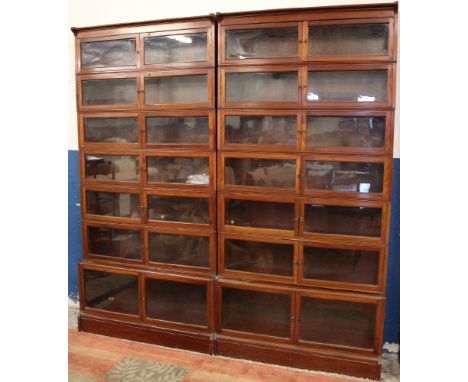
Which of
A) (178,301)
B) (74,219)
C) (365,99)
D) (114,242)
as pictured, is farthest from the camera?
(74,219)

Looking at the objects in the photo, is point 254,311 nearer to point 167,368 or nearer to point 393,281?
point 167,368

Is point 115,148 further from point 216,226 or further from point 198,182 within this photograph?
point 216,226

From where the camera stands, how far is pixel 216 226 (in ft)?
8.87

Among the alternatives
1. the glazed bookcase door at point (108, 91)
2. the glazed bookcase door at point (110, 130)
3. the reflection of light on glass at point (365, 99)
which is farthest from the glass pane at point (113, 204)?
the reflection of light on glass at point (365, 99)

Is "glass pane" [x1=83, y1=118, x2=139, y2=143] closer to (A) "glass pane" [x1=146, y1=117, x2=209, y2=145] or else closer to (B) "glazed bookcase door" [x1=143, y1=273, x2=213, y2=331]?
(A) "glass pane" [x1=146, y1=117, x2=209, y2=145]

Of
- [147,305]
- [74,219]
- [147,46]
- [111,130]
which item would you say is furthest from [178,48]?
[147,305]

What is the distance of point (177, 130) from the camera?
276 centimetres

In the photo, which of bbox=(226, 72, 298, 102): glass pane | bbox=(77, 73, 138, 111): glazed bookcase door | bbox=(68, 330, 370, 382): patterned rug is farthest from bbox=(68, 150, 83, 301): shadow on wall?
bbox=(226, 72, 298, 102): glass pane

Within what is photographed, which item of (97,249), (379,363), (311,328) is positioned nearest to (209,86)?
(97,249)

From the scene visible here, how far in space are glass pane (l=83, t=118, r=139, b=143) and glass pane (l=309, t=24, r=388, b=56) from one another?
143cm

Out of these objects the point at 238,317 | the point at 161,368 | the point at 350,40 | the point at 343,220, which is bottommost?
the point at 161,368

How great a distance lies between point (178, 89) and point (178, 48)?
287 millimetres

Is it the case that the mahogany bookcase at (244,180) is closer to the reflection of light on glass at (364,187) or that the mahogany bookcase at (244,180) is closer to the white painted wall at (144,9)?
the reflection of light on glass at (364,187)

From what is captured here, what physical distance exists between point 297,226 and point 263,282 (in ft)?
1.57
